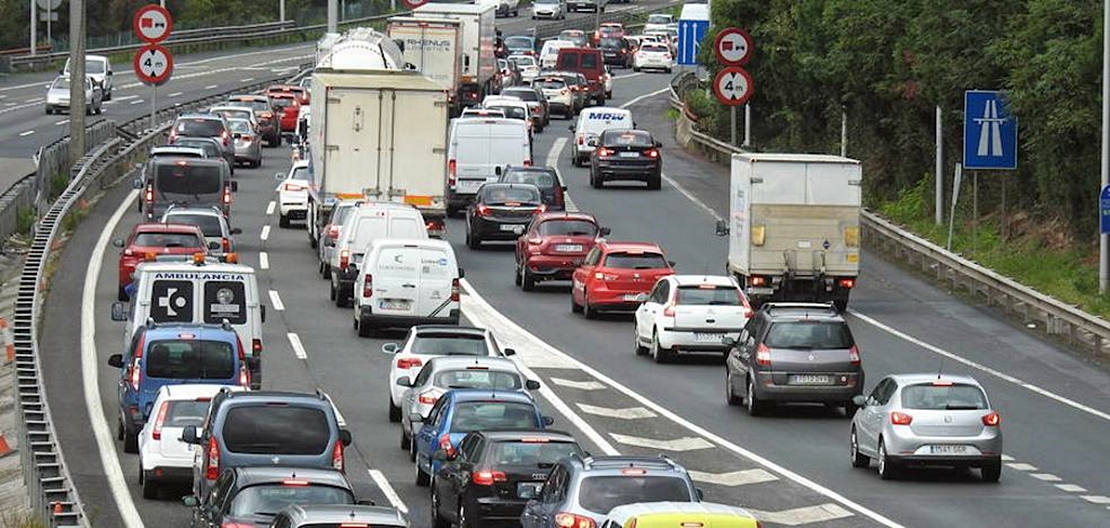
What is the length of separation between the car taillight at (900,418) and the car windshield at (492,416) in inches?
174

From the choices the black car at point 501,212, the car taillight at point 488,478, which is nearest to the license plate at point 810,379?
the car taillight at point 488,478

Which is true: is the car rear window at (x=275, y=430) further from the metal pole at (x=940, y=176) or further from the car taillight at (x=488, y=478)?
the metal pole at (x=940, y=176)

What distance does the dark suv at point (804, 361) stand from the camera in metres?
34.0

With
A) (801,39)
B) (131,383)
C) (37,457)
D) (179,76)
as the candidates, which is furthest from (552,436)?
(179,76)

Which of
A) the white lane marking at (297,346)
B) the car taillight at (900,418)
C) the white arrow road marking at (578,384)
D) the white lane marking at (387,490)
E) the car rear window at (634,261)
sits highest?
the car rear window at (634,261)

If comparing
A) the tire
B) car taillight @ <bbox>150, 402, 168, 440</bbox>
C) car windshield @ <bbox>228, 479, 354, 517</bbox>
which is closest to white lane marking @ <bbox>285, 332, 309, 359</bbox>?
car taillight @ <bbox>150, 402, 168, 440</bbox>

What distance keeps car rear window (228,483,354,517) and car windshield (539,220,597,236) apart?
26.9m

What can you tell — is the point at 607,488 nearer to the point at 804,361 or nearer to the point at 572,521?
the point at 572,521

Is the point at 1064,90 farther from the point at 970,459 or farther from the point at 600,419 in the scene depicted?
the point at 970,459

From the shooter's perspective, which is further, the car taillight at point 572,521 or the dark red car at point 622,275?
the dark red car at point 622,275

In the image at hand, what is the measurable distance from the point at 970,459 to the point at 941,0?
26667mm

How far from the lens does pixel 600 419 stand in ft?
113

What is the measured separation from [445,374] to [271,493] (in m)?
9.00

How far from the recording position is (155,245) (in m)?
44.4
